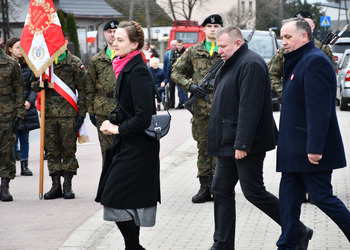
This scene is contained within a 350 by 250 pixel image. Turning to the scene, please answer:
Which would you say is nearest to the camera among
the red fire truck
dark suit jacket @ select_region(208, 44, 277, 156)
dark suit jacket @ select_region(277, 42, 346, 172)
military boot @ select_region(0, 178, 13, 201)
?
dark suit jacket @ select_region(277, 42, 346, 172)

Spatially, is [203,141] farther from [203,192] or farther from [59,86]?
[59,86]

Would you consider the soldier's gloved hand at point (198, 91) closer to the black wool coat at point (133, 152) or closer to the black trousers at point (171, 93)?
the black wool coat at point (133, 152)

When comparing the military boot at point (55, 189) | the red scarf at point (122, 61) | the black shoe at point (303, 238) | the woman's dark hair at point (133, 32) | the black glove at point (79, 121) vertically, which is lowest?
the military boot at point (55, 189)

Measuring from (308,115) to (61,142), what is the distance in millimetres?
3907

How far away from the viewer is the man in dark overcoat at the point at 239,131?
17.8ft

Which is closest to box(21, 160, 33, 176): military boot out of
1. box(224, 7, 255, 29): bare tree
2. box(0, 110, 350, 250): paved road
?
box(0, 110, 350, 250): paved road

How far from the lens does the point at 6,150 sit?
8.30 meters

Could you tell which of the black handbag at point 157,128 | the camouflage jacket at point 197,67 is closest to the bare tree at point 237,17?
the camouflage jacket at point 197,67

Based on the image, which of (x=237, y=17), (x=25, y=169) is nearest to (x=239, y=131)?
(x=25, y=169)

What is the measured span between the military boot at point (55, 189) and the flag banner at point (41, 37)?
1.20 metres

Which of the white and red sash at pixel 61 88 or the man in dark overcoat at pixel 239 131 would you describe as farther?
the white and red sash at pixel 61 88

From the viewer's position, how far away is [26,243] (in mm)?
6309

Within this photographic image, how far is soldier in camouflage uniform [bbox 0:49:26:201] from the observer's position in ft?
27.0

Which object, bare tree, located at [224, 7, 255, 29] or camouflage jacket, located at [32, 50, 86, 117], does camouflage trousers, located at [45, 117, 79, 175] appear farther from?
bare tree, located at [224, 7, 255, 29]
